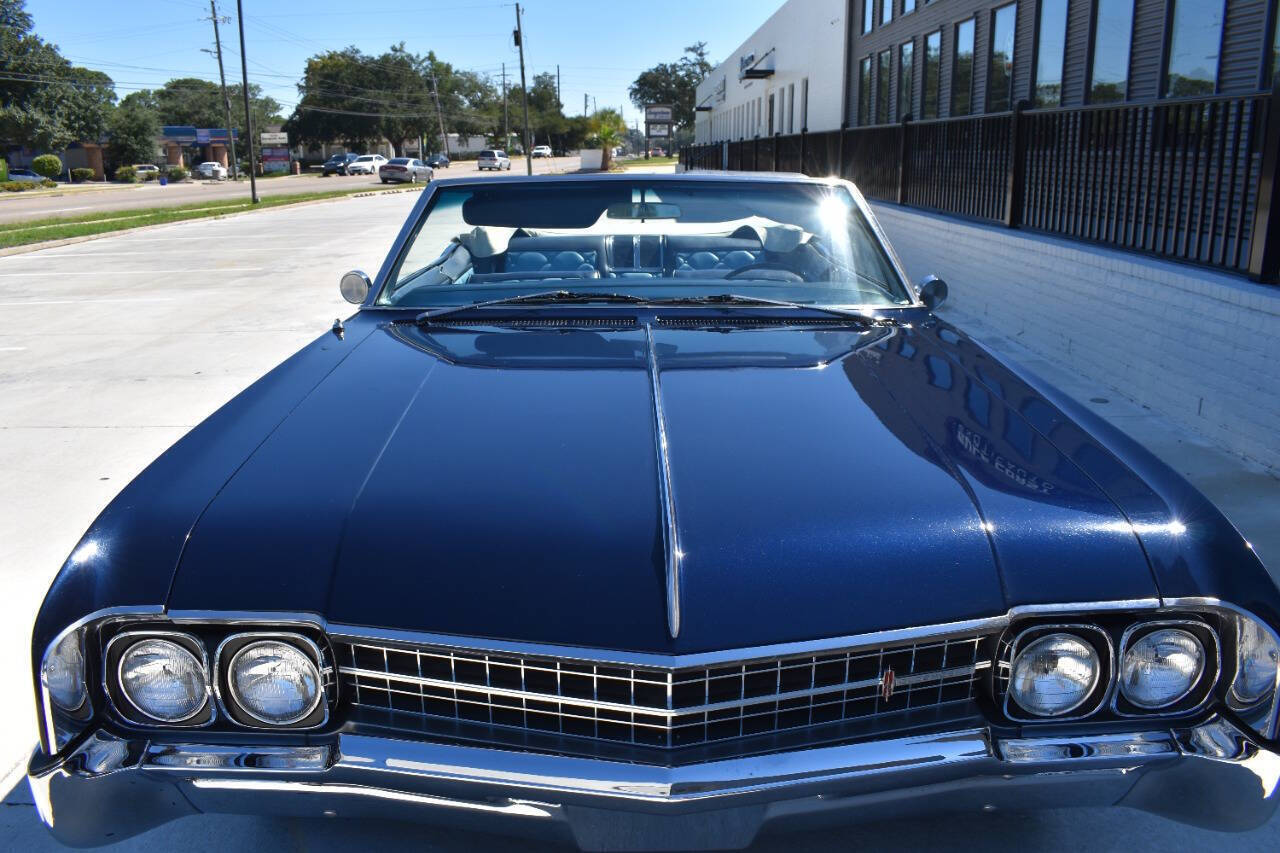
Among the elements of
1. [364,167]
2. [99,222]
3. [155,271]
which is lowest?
[155,271]

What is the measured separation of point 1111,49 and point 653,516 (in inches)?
395

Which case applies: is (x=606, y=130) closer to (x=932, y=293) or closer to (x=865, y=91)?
(x=865, y=91)

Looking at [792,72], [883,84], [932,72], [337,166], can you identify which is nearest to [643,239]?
[932,72]

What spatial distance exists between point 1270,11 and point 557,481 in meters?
7.78

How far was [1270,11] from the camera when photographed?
7.48 m

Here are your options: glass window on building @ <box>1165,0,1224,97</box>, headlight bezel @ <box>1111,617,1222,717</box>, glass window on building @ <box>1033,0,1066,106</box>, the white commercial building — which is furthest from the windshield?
the white commercial building

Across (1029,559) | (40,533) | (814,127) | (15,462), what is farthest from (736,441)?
(814,127)

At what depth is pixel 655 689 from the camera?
5.48 ft

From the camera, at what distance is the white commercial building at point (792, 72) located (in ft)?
71.4

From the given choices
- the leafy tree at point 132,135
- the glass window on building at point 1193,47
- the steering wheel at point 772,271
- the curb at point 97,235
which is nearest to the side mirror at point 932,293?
the steering wheel at point 772,271

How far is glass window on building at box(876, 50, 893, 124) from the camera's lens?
1842 centimetres

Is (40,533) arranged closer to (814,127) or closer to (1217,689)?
(1217,689)

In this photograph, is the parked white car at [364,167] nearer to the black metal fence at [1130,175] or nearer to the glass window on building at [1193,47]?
the black metal fence at [1130,175]

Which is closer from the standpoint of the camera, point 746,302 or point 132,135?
point 746,302
